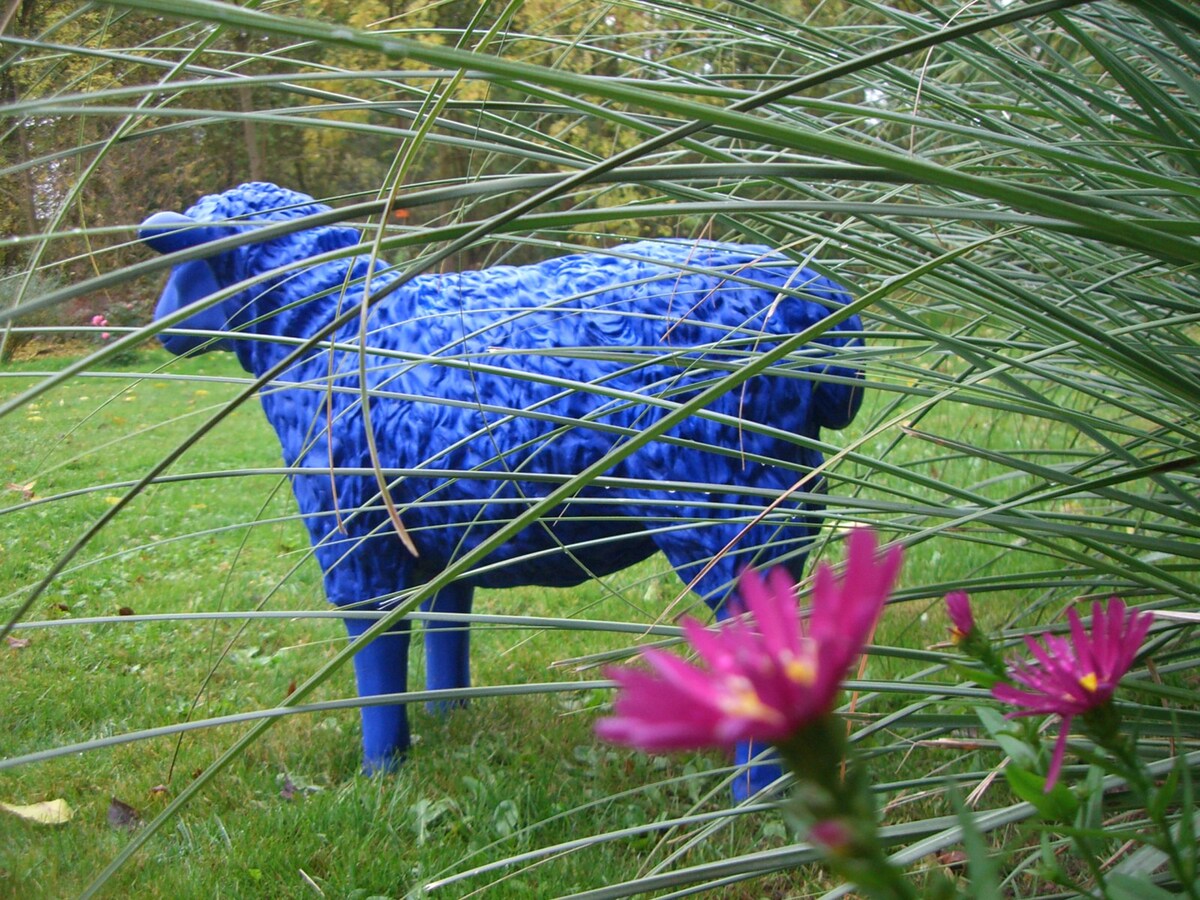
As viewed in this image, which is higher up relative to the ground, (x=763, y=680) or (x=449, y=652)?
(x=763, y=680)

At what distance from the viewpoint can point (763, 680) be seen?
0.23m

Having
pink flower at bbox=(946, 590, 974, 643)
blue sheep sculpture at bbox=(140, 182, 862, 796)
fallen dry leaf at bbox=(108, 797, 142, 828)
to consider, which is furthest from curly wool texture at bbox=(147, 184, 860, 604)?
pink flower at bbox=(946, 590, 974, 643)

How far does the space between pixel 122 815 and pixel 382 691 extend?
0.48m

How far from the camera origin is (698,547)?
1.48 meters

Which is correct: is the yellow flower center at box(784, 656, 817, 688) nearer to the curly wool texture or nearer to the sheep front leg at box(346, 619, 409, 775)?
the curly wool texture

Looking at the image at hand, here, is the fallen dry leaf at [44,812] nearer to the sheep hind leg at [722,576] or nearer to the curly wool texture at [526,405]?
the curly wool texture at [526,405]

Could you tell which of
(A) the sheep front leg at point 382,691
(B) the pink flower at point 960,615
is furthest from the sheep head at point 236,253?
(B) the pink flower at point 960,615

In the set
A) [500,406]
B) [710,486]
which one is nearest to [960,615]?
[710,486]

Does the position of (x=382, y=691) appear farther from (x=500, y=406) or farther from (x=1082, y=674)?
(x=1082, y=674)

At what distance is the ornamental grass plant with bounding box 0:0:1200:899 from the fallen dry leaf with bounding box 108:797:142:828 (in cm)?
2

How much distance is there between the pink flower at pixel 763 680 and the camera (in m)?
0.22

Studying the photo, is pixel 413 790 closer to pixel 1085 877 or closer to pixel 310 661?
pixel 310 661

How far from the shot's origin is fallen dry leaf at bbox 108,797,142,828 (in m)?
1.59

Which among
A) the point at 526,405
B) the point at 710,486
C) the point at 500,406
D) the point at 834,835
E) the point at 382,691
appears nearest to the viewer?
the point at 834,835
